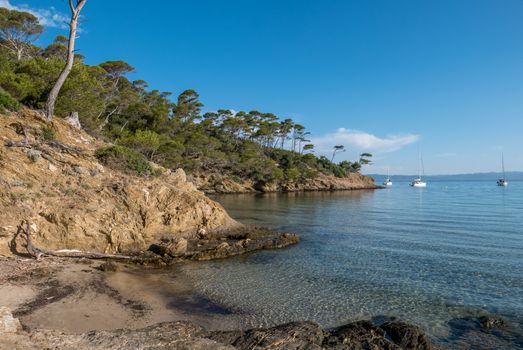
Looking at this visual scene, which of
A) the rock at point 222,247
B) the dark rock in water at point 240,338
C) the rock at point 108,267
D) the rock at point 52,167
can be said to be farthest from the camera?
the rock at point 222,247

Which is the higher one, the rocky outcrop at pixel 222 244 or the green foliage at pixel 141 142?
the green foliage at pixel 141 142

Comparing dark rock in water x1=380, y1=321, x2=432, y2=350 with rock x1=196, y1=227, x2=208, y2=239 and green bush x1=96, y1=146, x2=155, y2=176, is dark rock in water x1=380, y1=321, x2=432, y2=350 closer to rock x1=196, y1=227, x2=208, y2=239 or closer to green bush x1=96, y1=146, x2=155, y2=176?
rock x1=196, y1=227, x2=208, y2=239

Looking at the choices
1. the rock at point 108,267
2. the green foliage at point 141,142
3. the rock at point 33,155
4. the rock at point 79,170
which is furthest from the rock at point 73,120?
the green foliage at point 141,142

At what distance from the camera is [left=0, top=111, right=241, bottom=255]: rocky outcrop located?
12914 mm

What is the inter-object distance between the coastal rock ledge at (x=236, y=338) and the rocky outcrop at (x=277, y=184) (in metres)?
49.9

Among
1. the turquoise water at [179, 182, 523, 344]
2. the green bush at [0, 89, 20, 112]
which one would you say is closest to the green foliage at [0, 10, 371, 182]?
the green bush at [0, 89, 20, 112]

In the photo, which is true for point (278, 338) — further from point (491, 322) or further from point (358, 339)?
point (491, 322)

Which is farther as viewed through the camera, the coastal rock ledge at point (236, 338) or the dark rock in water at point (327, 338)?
the dark rock in water at point (327, 338)

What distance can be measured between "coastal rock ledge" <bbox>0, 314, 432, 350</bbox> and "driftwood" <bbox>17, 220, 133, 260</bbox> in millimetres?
7595

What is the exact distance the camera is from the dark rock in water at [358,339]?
6.99 metres

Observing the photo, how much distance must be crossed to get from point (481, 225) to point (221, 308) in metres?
23.6

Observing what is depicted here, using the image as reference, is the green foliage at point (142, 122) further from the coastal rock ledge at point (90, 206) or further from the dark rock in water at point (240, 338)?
the dark rock in water at point (240, 338)

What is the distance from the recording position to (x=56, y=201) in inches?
536

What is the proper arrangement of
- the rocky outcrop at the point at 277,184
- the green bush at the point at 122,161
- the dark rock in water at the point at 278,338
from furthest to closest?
the rocky outcrop at the point at 277,184 → the green bush at the point at 122,161 → the dark rock in water at the point at 278,338
